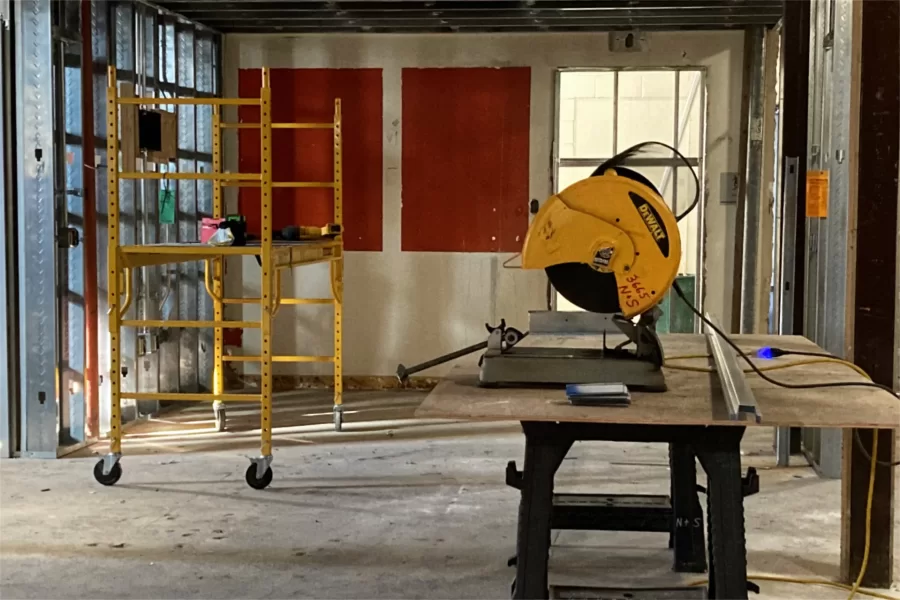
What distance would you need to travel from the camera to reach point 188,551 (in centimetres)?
342

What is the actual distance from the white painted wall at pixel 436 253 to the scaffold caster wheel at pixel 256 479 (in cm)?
262

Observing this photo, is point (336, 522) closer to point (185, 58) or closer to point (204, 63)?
point (185, 58)

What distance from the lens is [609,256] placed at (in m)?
2.30

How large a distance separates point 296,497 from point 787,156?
277 centimetres

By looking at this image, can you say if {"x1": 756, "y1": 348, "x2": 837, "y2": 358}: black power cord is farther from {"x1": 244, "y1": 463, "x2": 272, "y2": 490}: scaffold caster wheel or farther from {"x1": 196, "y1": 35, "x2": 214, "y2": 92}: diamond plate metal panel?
{"x1": 196, "y1": 35, "x2": 214, "y2": 92}: diamond plate metal panel

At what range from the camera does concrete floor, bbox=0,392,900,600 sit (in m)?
3.15

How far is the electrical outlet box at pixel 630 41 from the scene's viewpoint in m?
6.41

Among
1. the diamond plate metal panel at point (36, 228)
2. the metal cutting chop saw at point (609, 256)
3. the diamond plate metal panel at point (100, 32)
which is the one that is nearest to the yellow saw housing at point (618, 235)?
the metal cutting chop saw at point (609, 256)

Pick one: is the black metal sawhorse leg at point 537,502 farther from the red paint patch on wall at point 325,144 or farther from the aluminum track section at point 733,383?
the red paint patch on wall at point 325,144

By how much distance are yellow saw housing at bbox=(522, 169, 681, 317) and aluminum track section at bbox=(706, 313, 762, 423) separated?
0.25m

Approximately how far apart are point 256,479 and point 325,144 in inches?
121

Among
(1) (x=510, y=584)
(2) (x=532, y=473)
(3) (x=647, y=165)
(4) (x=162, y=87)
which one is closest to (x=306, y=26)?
(4) (x=162, y=87)

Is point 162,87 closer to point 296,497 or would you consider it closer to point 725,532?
point 296,497

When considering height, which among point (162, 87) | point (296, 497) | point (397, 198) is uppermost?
point (162, 87)
